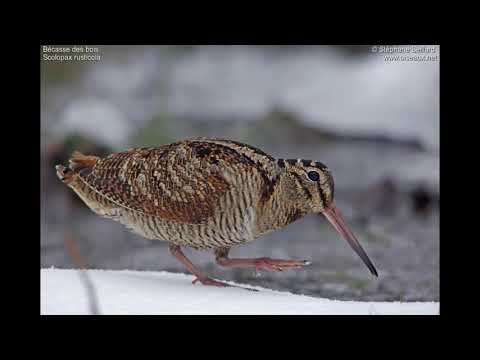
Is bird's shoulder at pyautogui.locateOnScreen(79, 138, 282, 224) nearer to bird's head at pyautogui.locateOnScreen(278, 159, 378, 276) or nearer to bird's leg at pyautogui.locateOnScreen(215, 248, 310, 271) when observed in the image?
bird's head at pyautogui.locateOnScreen(278, 159, 378, 276)

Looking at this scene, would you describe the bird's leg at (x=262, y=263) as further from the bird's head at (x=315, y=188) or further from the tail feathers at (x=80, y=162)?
the tail feathers at (x=80, y=162)

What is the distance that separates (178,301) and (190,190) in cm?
66

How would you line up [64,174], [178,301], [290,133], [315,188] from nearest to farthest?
[178,301] < [315,188] < [64,174] < [290,133]

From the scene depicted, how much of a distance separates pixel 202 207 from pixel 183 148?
0.44 meters

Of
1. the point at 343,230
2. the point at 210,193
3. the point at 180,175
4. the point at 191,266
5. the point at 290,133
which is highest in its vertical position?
the point at 290,133

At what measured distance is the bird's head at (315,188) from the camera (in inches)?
171

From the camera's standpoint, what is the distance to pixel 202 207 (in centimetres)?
419

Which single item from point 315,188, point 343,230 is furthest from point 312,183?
point 343,230

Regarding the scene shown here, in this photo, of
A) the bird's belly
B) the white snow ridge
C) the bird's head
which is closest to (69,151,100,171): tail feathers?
the bird's belly

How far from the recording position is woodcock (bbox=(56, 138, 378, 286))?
4.21 metres

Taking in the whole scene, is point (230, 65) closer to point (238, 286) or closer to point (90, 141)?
point (90, 141)

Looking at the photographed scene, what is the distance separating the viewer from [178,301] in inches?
164

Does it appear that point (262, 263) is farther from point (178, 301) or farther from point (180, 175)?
point (180, 175)

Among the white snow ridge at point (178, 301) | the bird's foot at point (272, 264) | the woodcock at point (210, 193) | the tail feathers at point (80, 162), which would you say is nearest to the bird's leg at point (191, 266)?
the white snow ridge at point (178, 301)
